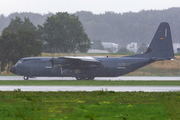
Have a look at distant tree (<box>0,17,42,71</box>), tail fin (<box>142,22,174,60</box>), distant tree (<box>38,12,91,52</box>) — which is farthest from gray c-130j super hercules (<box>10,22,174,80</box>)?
distant tree (<box>38,12,91,52</box>)

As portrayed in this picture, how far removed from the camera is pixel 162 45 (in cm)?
3794

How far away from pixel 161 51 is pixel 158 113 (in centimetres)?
2764

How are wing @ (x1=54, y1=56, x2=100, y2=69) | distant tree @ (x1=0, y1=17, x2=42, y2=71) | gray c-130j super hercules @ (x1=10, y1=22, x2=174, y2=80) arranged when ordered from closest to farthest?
1. wing @ (x1=54, y1=56, x2=100, y2=69)
2. gray c-130j super hercules @ (x1=10, y1=22, x2=174, y2=80)
3. distant tree @ (x1=0, y1=17, x2=42, y2=71)

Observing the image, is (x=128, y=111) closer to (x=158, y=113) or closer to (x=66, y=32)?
(x=158, y=113)

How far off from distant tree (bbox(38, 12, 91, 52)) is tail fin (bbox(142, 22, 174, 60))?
4348cm

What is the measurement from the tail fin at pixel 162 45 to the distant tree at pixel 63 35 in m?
43.5

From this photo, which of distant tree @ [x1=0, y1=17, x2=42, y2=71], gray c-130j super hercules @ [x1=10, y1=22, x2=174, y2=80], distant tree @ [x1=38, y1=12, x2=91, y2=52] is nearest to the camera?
gray c-130j super hercules @ [x1=10, y1=22, x2=174, y2=80]

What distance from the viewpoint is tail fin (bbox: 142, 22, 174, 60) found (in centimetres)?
3781

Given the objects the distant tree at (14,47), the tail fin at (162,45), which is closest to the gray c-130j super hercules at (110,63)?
the tail fin at (162,45)

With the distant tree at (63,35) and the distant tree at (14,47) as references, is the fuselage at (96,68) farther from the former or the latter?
the distant tree at (63,35)

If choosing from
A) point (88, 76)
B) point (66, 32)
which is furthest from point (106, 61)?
point (66, 32)

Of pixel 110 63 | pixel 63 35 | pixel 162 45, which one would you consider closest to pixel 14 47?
pixel 110 63

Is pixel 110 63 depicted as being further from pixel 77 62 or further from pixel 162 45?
pixel 162 45

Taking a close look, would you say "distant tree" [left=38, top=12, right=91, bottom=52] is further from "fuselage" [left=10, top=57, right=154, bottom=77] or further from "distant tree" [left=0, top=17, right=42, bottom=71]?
"fuselage" [left=10, top=57, right=154, bottom=77]
